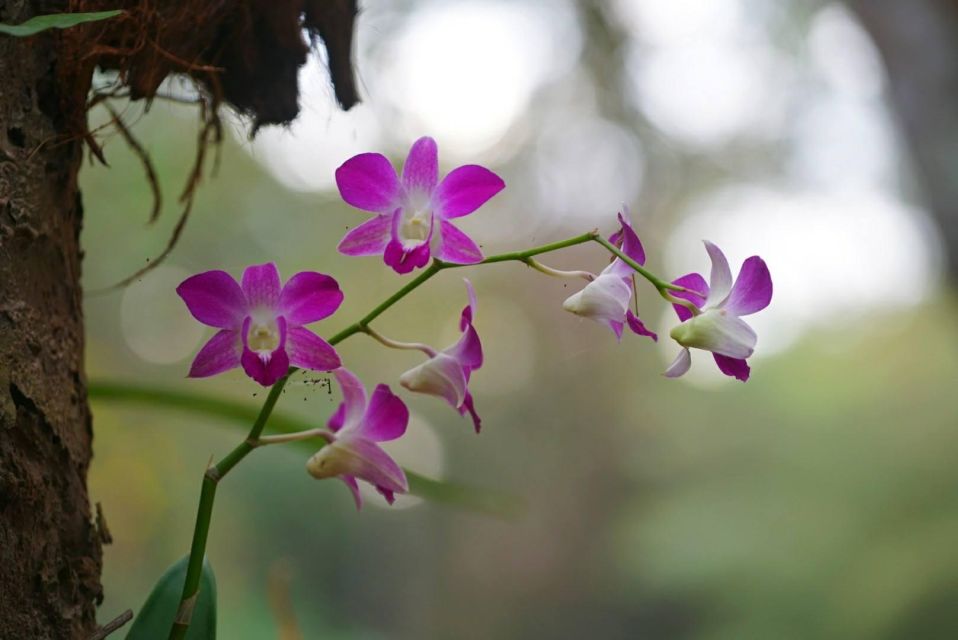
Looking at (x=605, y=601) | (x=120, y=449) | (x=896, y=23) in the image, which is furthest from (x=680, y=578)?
(x=896, y=23)

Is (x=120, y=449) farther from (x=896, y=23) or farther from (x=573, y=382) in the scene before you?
(x=896, y=23)

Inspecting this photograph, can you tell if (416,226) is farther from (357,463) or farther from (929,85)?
(929,85)

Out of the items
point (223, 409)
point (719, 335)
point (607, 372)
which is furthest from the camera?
point (607, 372)

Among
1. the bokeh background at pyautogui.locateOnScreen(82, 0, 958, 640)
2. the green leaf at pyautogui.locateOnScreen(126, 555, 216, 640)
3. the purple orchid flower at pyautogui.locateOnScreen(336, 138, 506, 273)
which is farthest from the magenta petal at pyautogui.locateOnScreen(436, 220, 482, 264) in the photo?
the bokeh background at pyautogui.locateOnScreen(82, 0, 958, 640)

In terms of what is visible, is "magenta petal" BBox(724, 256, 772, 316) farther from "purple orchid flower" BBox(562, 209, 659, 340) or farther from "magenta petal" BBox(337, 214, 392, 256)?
"magenta petal" BBox(337, 214, 392, 256)

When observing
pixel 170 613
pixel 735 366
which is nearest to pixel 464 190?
pixel 735 366

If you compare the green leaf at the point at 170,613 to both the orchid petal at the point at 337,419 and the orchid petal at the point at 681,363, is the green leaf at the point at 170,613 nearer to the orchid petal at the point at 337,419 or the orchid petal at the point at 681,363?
the orchid petal at the point at 337,419
